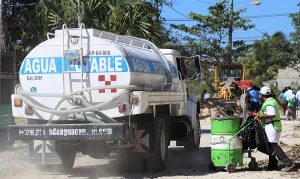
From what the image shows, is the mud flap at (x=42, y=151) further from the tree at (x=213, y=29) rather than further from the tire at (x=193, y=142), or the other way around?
the tree at (x=213, y=29)

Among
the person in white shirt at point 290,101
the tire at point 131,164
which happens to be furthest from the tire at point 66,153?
Answer: the person in white shirt at point 290,101

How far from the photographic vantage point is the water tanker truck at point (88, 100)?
376 inches

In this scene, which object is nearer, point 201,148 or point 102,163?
point 102,163

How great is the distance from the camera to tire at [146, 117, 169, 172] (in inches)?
410

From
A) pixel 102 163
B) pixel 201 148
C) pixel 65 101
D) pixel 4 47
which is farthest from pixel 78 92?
pixel 4 47

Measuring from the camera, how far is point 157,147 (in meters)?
10.5

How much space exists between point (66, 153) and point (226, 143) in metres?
3.22

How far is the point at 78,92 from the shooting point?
9688 mm

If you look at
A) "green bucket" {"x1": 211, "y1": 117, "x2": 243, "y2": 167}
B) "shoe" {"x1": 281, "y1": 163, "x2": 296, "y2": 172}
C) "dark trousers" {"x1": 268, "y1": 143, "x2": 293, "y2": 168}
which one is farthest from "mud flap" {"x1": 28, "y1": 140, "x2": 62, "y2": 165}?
"shoe" {"x1": 281, "y1": 163, "x2": 296, "y2": 172}

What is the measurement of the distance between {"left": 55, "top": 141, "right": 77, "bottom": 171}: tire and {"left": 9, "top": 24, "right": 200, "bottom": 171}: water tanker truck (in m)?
0.03

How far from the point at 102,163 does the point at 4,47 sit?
6.65 meters

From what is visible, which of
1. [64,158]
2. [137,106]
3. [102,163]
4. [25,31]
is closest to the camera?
[137,106]

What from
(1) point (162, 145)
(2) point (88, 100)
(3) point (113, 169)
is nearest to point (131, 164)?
(3) point (113, 169)

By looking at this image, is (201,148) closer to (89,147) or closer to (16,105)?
(89,147)
